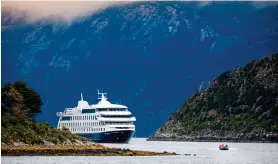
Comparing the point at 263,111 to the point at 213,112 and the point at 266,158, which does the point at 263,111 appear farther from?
the point at 266,158

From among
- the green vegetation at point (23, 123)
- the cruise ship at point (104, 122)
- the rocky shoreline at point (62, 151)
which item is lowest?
the rocky shoreline at point (62, 151)

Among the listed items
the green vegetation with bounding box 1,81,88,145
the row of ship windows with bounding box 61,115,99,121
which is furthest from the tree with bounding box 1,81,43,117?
the row of ship windows with bounding box 61,115,99,121

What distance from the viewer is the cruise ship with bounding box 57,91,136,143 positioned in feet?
315

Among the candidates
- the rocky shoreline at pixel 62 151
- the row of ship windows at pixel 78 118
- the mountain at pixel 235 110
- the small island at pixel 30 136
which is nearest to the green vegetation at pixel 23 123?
the small island at pixel 30 136

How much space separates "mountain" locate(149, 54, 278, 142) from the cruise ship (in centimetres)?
1228

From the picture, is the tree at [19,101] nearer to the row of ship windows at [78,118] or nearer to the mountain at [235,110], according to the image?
the row of ship windows at [78,118]

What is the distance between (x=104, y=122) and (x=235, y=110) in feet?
59.6

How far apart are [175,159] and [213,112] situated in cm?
5763

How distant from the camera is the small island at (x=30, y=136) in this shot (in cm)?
5303

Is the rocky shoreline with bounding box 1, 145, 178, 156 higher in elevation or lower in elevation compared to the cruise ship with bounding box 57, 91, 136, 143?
lower

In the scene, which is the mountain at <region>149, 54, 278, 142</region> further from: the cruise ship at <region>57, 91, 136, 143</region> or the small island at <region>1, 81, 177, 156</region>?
the small island at <region>1, 81, 177, 156</region>

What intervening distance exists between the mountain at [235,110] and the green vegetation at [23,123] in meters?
38.9

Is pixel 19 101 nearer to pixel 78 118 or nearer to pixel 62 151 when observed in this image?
pixel 62 151

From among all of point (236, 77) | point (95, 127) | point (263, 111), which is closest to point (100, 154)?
point (95, 127)
